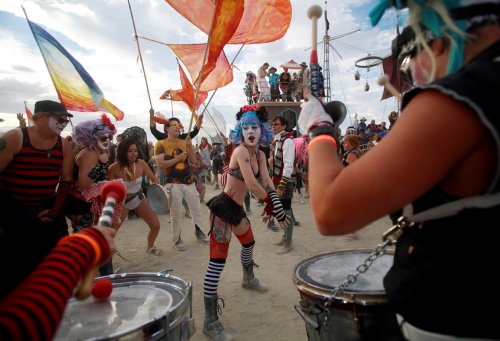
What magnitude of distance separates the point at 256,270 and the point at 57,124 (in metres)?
3.24

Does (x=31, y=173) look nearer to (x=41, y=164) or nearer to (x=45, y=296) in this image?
(x=41, y=164)

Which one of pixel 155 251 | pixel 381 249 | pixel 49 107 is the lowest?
pixel 155 251

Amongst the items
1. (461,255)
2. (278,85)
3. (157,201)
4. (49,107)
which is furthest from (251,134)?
(278,85)

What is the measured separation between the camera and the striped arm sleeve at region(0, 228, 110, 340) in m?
0.70

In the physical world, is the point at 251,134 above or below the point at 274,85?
below

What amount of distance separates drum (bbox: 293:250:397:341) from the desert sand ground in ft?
0.94

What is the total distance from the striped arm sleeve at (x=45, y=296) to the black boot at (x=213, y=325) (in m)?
2.36

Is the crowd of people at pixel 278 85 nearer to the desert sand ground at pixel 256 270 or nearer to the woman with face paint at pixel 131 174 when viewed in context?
the desert sand ground at pixel 256 270

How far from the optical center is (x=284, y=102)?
52.3 feet

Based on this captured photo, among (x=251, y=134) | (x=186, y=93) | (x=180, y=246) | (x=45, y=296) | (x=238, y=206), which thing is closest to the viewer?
(x=45, y=296)

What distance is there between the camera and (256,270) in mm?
4621

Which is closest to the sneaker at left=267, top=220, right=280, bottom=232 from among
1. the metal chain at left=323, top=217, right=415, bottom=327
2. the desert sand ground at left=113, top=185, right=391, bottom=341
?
the desert sand ground at left=113, top=185, right=391, bottom=341

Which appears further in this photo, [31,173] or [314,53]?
[31,173]

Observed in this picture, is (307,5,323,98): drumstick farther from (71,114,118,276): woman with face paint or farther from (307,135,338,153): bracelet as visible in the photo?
(71,114,118,276): woman with face paint
